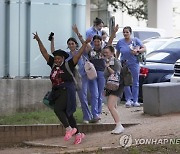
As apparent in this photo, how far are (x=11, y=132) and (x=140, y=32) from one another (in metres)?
13.9

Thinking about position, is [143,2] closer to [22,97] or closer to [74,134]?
[22,97]

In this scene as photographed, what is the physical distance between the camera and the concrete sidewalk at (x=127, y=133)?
376 inches

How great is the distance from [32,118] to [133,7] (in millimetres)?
32156

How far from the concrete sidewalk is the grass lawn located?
1.97 ft

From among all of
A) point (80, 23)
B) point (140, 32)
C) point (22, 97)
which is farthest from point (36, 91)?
point (140, 32)

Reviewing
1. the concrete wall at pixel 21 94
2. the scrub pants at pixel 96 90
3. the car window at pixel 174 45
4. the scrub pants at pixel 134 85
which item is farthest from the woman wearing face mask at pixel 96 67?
the car window at pixel 174 45

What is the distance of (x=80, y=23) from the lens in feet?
44.4

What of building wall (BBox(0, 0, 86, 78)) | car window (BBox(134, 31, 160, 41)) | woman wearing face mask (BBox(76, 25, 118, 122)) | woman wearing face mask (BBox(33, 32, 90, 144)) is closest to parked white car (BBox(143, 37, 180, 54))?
building wall (BBox(0, 0, 86, 78))

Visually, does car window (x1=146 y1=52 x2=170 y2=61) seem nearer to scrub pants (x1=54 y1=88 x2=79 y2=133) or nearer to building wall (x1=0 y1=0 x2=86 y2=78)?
building wall (x1=0 y1=0 x2=86 y2=78)

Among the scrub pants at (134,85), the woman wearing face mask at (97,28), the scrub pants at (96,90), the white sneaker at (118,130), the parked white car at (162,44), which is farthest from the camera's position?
the parked white car at (162,44)

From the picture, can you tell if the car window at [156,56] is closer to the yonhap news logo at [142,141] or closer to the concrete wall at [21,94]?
the concrete wall at [21,94]

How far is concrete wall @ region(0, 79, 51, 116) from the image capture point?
12.7 metres

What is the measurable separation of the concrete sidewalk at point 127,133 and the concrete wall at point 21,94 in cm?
192

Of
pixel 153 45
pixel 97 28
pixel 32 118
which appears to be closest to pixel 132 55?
pixel 97 28
